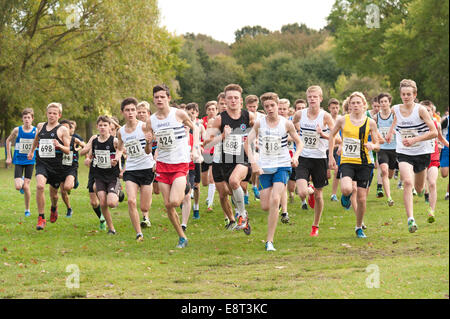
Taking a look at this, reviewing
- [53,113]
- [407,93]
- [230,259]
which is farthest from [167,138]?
[407,93]

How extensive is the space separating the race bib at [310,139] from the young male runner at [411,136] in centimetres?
135

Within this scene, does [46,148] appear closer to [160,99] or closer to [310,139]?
[160,99]

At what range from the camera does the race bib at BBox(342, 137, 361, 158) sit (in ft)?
34.7

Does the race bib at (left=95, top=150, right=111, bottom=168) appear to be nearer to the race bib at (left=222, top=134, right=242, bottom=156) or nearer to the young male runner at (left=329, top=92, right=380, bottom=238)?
the race bib at (left=222, top=134, right=242, bottom=156)

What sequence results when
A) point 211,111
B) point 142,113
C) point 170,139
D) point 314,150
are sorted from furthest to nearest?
point 211,111 → point 142,113 → point 314,150 → point 170,139

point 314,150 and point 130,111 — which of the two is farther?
point 314,150

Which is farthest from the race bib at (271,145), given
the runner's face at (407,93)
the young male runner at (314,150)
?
the runner's face at (407,93)

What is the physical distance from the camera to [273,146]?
10.2 meters

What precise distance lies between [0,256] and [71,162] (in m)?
3.42

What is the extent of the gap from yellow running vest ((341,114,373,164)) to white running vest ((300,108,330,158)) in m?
0.93

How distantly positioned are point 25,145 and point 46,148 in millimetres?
2553

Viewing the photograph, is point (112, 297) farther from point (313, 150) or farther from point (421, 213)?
point (421, 213)

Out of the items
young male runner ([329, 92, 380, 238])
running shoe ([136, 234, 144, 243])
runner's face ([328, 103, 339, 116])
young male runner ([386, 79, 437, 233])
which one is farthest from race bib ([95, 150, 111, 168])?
runner's face ([328, 103, 339, 116])

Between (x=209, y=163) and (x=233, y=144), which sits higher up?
(x=233, y=144)
